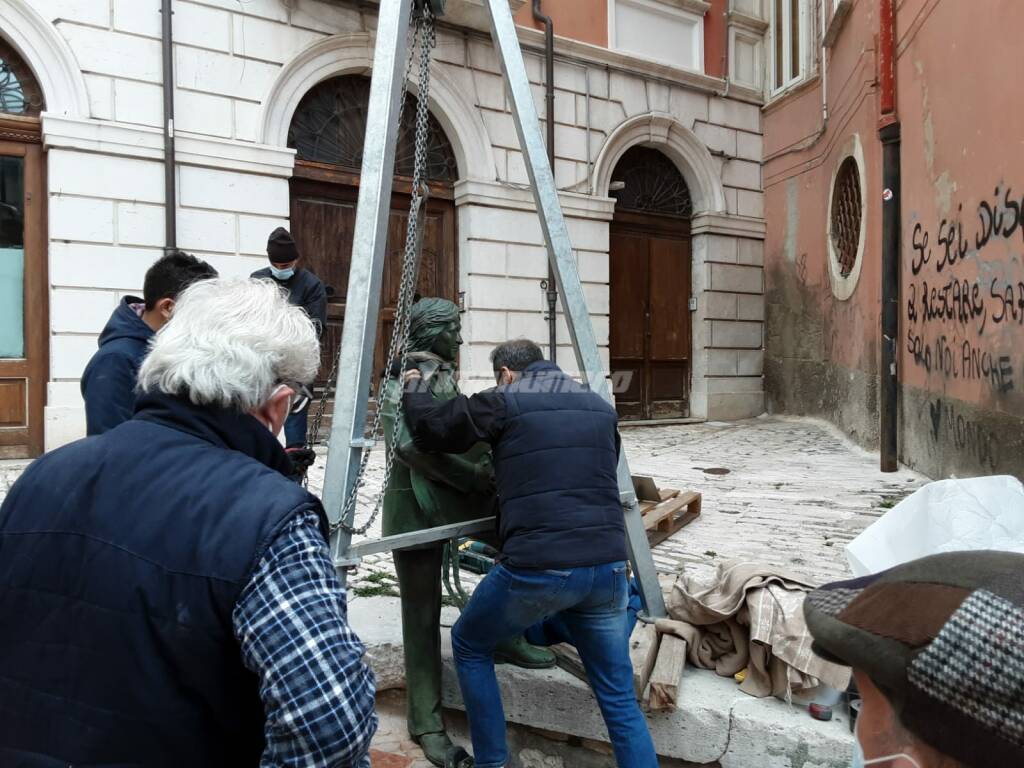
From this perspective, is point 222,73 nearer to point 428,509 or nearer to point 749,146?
point 428,509

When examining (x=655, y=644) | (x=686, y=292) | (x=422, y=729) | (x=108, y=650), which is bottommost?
(x=422, y=729)

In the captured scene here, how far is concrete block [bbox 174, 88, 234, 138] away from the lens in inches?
324

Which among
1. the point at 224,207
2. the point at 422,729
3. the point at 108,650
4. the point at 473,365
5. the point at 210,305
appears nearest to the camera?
the point at 108,650

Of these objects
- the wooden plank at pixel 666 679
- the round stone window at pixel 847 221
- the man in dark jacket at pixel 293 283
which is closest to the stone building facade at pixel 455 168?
the round stone window at pixel 847 221

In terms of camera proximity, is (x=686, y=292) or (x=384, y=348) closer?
(x=384, y=348)

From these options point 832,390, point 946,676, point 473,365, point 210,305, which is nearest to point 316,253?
point 473,365

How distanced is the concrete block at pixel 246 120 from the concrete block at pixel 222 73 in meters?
0.09

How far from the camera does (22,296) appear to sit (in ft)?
25.6

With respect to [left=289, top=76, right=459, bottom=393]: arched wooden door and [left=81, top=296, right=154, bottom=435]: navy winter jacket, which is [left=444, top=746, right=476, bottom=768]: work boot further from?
[left=289, top=76, right=459, bottom=393]: arched wooden door

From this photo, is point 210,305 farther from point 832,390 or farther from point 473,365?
point 832,390

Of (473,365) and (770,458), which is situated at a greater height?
(473,365)

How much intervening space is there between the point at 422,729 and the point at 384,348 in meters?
6.96

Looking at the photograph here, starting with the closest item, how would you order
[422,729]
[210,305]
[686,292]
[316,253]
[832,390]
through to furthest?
[210,305], [422,729], [316,253], [832,390], [686,292]

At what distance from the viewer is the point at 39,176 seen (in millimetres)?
7766
